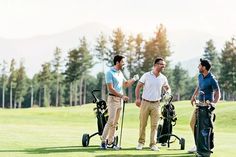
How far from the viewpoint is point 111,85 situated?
14406 millimetres

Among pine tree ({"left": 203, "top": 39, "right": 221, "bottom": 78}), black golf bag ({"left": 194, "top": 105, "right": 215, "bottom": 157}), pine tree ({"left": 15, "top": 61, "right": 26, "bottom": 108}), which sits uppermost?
pine tree ({"left": 203, "top": 39, "right": 221, "bottom": 78})

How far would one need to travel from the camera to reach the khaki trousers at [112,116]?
1463cm

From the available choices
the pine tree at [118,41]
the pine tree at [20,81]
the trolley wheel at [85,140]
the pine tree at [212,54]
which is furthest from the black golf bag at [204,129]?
the pine tree at [20,81]

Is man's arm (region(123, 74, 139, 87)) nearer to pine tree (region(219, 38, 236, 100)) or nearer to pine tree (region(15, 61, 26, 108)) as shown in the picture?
pine tree (region(219, 38, 236, 100))

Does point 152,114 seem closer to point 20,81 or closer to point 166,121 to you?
point 166,121

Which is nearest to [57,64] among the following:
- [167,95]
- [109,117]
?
[167,95]

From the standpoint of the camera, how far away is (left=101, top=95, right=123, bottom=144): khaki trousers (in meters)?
14.6

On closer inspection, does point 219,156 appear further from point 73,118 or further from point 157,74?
point 73,118

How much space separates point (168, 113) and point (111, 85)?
2.24 metres

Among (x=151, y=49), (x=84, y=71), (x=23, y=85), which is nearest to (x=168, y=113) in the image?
(x=151, y=49)

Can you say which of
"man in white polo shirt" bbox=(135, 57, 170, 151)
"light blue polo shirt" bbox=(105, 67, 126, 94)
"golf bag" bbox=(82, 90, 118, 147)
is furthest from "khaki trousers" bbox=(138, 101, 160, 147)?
"golf bag" bbox=(82, 90, 118, 147)

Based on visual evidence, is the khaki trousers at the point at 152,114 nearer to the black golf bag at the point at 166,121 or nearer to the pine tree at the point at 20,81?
the black golf bag at the point at 166,121

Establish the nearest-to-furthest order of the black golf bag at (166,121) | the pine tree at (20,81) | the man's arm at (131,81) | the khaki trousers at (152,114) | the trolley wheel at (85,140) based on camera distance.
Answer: the man's arm at (131,81) < the khaki trousers at (152,114) < the trolley wheel at (85,140) < the black golf bag at (166,121) < the pine tree at (20,81)

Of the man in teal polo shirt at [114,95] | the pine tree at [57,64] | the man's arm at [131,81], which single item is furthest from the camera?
the pine tree at [57,64]
